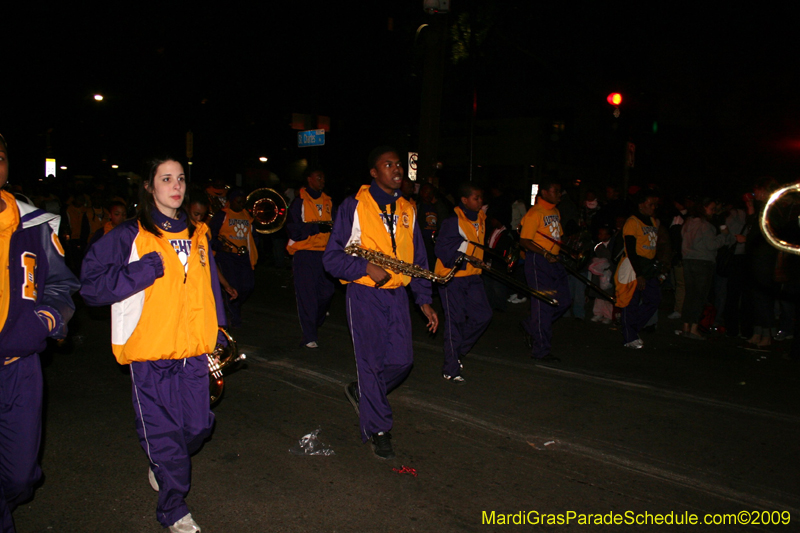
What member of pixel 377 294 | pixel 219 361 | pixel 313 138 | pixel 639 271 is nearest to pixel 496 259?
pixel 639 271

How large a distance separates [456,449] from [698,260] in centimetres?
630

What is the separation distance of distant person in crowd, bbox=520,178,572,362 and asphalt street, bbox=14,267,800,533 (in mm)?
408

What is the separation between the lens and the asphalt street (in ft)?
11.8

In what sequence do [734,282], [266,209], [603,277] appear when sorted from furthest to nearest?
1. [603,277]
2. [266,209]
3. [734,282]

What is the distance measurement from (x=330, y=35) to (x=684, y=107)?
1580 centimetres

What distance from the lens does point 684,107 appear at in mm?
26203

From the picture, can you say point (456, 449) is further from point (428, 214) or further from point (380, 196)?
point (428, 214)

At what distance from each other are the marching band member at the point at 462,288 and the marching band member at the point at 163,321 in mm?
3323

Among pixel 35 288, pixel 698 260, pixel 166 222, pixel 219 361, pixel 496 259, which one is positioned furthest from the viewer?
pixel 496 259

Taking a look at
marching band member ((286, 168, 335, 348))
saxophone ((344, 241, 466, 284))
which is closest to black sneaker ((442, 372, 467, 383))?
marching band member ((286, 168, 335, 348))

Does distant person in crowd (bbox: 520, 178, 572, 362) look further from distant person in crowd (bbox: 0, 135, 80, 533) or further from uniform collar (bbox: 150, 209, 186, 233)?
distant person in crowd (bbox: 0, 135, 80, 533)

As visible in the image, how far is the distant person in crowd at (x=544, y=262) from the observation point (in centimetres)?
702

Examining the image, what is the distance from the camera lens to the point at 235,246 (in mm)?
7973

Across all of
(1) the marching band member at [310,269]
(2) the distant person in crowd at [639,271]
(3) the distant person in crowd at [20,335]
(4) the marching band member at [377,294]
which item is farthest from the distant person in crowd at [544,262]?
(3) the distant person in crowd at [20,335]
